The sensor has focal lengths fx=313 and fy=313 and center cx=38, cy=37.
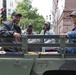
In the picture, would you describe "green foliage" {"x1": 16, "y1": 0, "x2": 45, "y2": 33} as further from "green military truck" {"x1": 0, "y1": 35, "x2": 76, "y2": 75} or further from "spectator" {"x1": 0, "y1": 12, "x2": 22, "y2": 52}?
"green military truck" {"x1": 0, "y1": 35, "x2": 76, "y2": 75}

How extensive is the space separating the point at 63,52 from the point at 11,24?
1.18m

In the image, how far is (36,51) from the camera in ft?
14.2

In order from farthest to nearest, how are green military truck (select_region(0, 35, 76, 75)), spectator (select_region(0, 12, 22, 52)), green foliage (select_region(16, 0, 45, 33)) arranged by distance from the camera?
green foliage (select_region(16, 0, 45, 33)), spectator (select_region(0, 12, 22, 52)), green military truck (select_region(0, 35, 76, 75))

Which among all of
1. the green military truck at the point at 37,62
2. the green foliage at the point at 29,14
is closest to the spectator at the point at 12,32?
the green military truck at the point at 37,62

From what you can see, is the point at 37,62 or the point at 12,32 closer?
the point at 37,62

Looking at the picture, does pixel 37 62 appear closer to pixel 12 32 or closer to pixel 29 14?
pixel 12 32

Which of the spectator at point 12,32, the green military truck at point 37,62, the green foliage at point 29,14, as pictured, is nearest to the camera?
the green military truck at point 37,62

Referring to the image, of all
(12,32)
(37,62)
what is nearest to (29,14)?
(12,32)

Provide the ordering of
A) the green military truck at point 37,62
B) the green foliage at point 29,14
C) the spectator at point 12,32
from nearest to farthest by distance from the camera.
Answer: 1. the green military truck at point 37,62
2. the spectator at point 12,32
3. the green foliage at point 29,14

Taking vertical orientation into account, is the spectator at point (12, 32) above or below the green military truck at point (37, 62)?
above

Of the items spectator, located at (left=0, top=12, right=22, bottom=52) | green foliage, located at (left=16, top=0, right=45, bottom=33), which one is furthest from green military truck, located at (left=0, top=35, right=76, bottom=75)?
green foliage, located at (left=16, top=0, right=45, bottom=33)

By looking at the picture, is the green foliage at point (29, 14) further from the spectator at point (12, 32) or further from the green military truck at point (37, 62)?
the green military truck at point (37, 62)

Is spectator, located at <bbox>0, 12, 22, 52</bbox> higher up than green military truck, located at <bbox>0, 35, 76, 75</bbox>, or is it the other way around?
spectator, located at <bbox>0, 12, 22, 52</bbox>

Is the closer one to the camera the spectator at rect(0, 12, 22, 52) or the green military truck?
the green military truck
